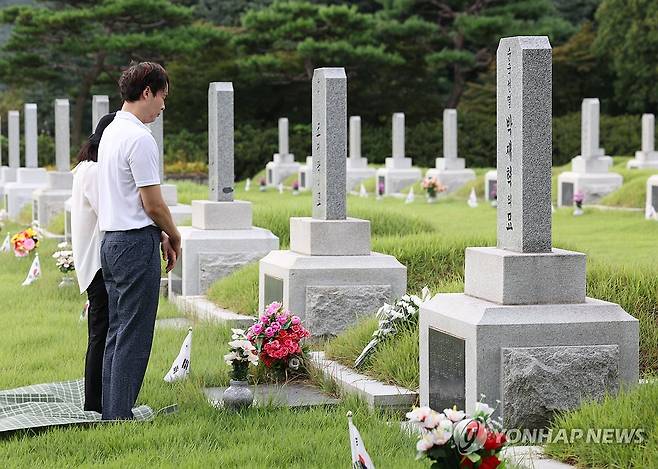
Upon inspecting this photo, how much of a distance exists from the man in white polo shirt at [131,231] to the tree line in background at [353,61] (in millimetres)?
32213

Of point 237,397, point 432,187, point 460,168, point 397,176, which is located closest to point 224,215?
point 237,397

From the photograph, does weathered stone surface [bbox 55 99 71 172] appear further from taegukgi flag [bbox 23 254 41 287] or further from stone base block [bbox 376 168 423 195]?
stone base block [bbox 376 168 423 195]

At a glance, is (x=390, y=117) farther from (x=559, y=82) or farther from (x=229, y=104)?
(x=229, y=104)

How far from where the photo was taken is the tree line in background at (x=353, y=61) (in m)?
38.7

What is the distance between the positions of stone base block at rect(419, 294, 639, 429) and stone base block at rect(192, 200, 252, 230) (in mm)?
5612

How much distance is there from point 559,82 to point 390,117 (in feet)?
19.8

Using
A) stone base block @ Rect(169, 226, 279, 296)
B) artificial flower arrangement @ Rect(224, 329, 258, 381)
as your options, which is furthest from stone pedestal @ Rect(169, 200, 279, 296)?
artificial flower arrangement @ Rect(224, 329, 258, 381)

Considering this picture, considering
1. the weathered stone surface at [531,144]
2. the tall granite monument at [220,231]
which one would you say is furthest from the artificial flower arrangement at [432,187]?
the weathered stone surface at [531,144]

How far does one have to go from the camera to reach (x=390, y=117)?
144 feet

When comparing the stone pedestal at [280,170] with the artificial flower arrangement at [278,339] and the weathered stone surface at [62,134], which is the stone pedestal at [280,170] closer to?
the weathered stone surface at [62,134]

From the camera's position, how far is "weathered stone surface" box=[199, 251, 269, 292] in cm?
1127

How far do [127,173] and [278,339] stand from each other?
1781mm

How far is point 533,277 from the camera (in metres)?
5.97

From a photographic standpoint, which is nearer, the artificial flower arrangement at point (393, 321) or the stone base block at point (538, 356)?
the stone base block at point (538, 356)
